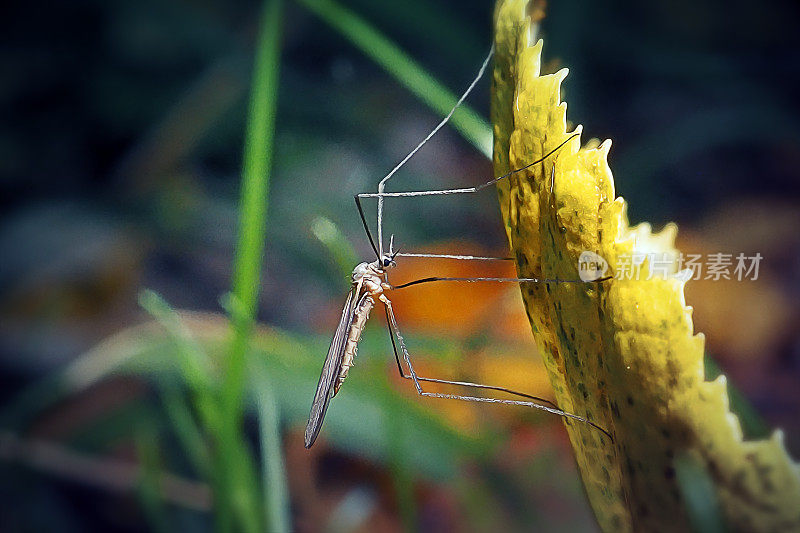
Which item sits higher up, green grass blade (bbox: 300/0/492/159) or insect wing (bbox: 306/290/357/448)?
green grass blade (bbox: 300/0/492/159)

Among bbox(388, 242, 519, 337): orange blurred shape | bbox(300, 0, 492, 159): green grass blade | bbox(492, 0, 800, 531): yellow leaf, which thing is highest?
bbox(300, 0, 492, 159): green grass blade

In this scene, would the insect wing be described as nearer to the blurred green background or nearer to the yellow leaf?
the blurred green background

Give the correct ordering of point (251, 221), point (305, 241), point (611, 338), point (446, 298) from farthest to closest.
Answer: point (305, 241)
point (446, 298)
point (251, 221)
point (611, 338)

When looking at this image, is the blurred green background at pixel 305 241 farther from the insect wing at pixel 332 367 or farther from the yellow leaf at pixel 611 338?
the yellow leaf at pixel 611 338

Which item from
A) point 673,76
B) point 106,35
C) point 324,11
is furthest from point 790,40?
point 106,35

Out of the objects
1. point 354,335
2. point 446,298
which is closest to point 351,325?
point 354,335

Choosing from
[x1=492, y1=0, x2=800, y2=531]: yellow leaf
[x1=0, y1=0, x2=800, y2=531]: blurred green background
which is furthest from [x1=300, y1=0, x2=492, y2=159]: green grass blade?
[x1=492, y1=0, x2=800, y2=531]: yellow leaf

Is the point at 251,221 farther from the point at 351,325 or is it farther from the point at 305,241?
the point at 305,241

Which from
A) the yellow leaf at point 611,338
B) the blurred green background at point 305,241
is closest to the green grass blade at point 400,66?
the blurred green background at point 305,241
